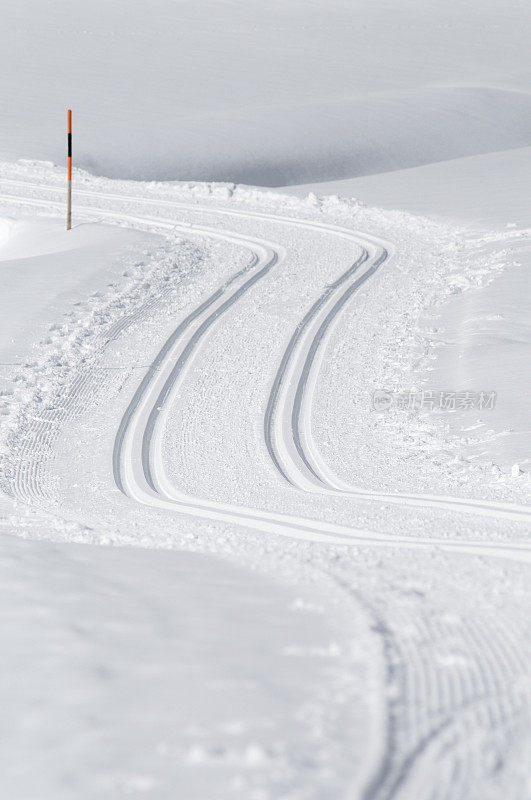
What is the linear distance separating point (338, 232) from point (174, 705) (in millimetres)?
17446

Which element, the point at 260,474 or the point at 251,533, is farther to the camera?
the point at 260,474

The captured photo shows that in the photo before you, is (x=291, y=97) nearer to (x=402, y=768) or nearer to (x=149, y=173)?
(x=149, y=173)

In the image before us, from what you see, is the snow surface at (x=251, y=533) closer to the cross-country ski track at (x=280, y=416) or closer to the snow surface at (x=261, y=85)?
the cross-country ski track at (x=280, y=416)

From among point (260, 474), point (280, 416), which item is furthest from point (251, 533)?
point (280, 416)

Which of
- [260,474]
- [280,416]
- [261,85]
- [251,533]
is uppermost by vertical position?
[261,85]

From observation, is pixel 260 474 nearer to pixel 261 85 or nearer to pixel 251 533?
pixel 251 533

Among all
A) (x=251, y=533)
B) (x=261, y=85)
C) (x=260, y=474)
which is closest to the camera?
(x=251, y=533)

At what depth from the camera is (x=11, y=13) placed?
170 ft

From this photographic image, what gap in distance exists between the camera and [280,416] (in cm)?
1130

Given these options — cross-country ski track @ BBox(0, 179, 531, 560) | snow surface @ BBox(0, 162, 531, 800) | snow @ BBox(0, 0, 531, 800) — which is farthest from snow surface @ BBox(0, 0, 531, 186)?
snow surface @ BBox(0, 162, 531, 800)

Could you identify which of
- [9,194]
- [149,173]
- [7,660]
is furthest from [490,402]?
[149,173]

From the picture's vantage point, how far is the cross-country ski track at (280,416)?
785 cm

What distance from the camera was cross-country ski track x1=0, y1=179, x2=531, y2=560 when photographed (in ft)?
25.8

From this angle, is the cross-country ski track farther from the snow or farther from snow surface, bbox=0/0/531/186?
snow surface, bbox=0/0/531/186
